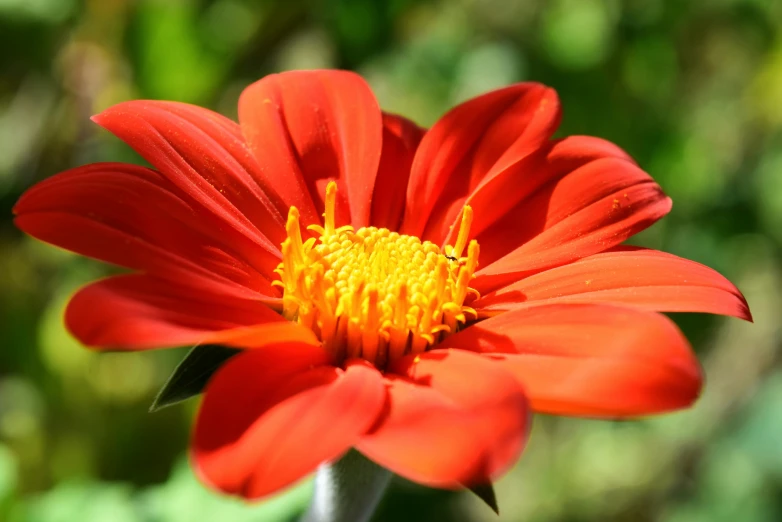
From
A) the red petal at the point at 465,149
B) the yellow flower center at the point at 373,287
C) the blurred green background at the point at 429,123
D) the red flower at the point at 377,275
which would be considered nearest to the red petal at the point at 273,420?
the red flower at the point at 377,275

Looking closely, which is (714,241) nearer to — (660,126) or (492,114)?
(660,126)

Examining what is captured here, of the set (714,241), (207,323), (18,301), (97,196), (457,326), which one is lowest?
(714,241)

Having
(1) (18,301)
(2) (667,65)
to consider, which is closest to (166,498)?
(1) (18,301)

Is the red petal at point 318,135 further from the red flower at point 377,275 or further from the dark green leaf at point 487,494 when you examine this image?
the dark green leaf at point 487,494

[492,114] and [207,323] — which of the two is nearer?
[207,323]

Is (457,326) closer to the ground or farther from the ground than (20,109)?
closer to the ground

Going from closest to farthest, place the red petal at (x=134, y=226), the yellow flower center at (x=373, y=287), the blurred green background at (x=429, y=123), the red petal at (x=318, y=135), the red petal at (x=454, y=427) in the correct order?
the red petal at (x=454, y=427) → the red petal at (x=134, y=226) → the yellow flower center at (x=373, y=287) → the red petal at (x=318, y=135) → the blurred green background at (x=429, y=123)

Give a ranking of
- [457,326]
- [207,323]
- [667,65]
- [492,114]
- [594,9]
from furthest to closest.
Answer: [594,9], [667,65], [492,114], [457,326], [207,323]
